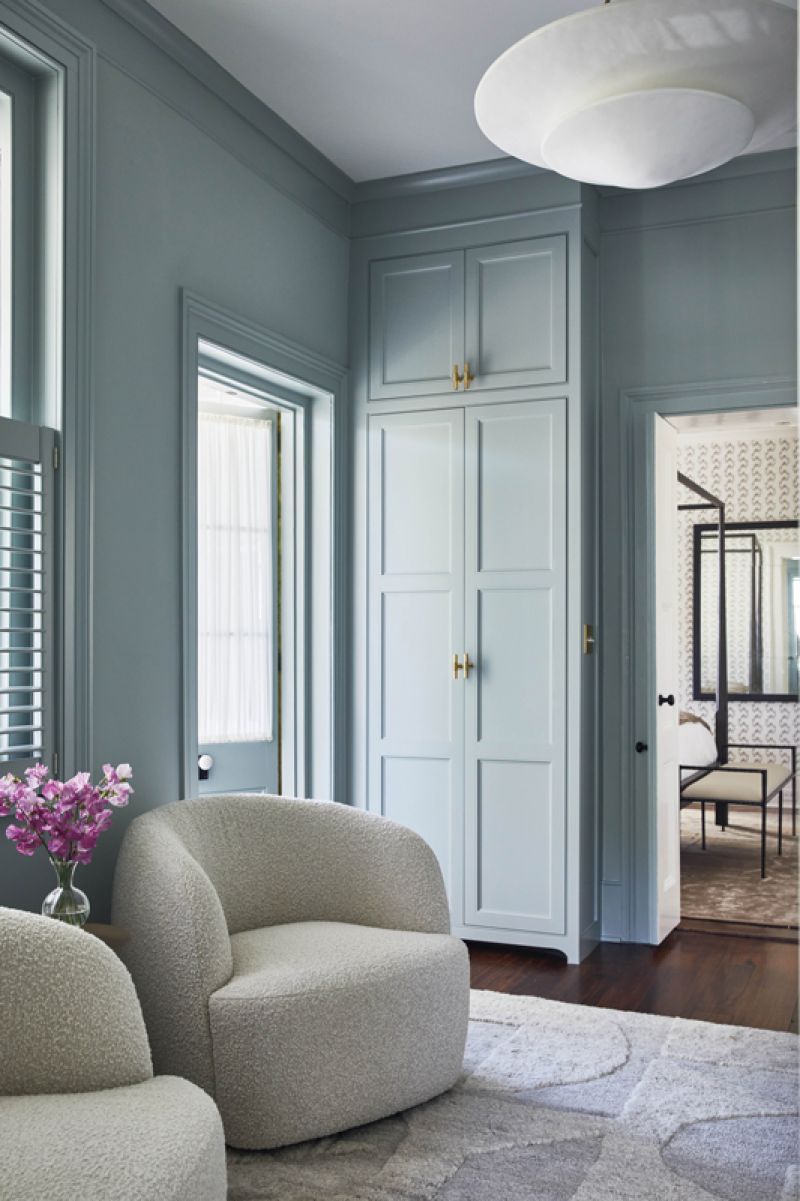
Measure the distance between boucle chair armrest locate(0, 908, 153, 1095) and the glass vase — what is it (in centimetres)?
52

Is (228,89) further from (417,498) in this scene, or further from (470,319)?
(417,498)

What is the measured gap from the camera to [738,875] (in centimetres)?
548

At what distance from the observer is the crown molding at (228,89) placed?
3084mm

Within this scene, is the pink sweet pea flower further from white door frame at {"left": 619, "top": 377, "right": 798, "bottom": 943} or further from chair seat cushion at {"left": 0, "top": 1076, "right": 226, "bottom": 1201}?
white door frame at {"left": 619, "top": 377, "right": 798, "bottom": 943}

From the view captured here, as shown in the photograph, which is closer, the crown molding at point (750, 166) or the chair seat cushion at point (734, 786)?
the crown molding at point (750, 166)

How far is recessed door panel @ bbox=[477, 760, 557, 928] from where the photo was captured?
4043 millimetres

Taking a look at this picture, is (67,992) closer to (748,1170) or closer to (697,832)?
(748,1170)

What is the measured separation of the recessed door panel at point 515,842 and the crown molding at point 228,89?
228 centimetres

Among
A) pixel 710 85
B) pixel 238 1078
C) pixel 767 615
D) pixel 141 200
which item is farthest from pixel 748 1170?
pixel 767 615

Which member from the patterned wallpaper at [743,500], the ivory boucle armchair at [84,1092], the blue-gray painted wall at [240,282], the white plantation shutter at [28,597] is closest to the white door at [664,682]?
the blue-gray painted wall at [240,282]

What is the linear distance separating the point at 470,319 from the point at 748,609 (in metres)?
4.43

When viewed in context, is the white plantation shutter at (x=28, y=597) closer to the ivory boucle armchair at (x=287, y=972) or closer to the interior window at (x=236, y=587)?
the ivory boucle armchair at (x=287, y=972)

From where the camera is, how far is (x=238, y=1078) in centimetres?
239

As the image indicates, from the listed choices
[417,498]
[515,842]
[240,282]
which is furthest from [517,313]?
[515,842]
